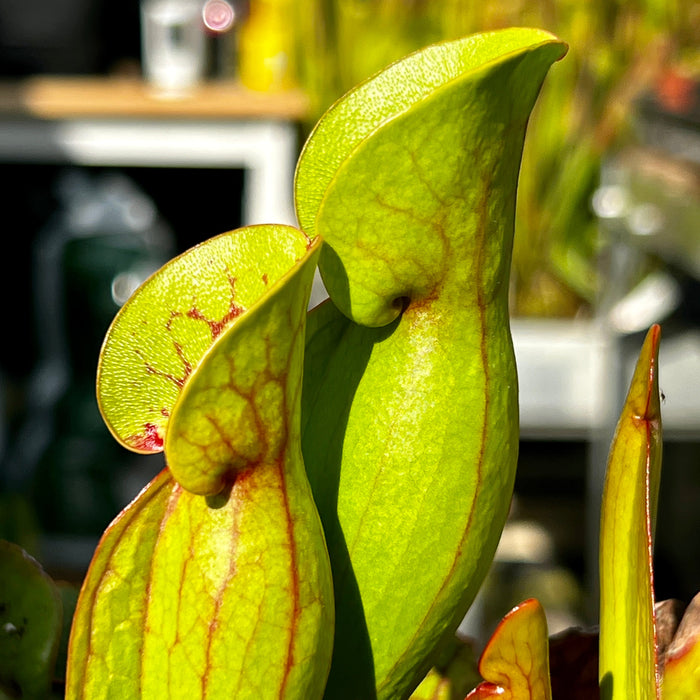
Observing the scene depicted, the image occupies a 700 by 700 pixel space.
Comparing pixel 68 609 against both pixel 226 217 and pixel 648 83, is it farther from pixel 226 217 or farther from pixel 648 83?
pixel 226 217

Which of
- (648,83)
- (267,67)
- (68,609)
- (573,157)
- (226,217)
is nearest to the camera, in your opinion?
(68,609)

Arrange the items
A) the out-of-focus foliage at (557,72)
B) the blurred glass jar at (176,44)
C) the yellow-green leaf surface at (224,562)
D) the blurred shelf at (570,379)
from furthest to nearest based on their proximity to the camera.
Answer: the blurred glass jar at (176,44) < the out-of-focus foliage at (557,72) < the blurred shelf at (570,379) < the yellow-green leaf surface at (224,562)

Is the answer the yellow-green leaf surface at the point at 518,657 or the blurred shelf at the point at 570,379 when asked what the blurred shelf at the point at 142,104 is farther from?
the yellow-green leaf surface at the point at 518,657

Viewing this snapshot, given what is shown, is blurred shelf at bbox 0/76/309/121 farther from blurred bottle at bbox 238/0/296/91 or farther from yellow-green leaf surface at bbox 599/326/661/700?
yellow-green leaf surface at bbox 599/326/661/700

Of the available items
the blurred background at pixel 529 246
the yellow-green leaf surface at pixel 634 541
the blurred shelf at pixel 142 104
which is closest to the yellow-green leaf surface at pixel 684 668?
the yellow-green leaf surface at pixel 634 541

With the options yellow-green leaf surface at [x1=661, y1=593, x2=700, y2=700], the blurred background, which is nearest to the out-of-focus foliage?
the blurred background

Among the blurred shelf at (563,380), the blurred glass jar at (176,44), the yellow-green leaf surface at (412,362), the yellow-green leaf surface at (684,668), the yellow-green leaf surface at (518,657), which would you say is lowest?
the blurred shelf at (563,380)

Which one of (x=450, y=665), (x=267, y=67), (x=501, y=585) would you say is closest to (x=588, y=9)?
(x=267, y=67)
